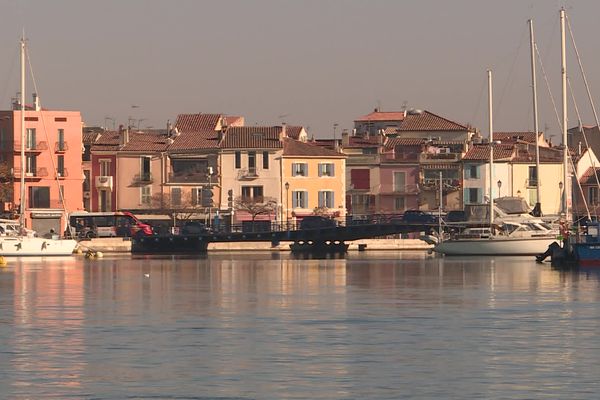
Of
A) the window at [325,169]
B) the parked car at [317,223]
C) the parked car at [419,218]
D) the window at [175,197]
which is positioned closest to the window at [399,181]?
the window at [325,169]

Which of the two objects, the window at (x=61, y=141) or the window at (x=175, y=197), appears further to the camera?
the window at (x=175, y=197)

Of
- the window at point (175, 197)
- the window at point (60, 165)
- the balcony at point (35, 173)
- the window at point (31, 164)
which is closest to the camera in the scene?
the balcony at point (35, 173)

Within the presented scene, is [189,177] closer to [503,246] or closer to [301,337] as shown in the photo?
[503,246]

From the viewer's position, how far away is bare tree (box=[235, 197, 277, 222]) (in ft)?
436

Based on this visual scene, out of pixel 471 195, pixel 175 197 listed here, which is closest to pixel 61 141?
pixel 175 197

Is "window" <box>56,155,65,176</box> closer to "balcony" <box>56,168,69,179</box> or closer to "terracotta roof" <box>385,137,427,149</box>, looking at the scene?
"balcony" <box>56,168,69,179</box>

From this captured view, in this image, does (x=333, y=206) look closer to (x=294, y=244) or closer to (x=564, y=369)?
(x=294, y=244)

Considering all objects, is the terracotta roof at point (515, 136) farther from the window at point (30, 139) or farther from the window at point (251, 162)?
the window at point (30, 139)

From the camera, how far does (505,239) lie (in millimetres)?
95688

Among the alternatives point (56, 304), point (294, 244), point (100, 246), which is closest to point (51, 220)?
point (100, 246)

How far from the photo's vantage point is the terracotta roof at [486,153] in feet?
451

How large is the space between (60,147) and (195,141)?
14098mm

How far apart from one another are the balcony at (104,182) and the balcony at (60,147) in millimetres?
8498

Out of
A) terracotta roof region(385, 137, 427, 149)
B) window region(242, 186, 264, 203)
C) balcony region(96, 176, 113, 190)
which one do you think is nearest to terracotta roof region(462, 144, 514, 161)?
terracotta roof region(385, 137, 427, 149)
